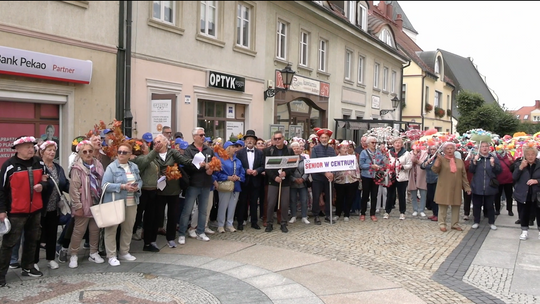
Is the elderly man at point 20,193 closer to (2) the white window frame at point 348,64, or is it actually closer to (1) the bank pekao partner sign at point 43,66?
(1) the bank pekao partner sign at point 43,66

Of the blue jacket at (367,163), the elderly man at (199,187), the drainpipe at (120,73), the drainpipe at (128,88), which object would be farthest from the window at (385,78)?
the elderly man at (199,187)

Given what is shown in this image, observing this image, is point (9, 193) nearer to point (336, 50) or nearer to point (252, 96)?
point (252, 96)

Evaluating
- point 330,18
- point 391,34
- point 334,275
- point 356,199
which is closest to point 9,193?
point 334,275

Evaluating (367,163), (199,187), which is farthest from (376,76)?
(199,187)

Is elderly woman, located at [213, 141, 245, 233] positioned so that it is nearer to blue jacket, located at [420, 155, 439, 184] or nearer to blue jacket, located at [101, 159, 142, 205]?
blue jacket, located at [101, 159, 142, 205]

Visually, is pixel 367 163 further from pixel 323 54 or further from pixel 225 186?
pixel 323 54

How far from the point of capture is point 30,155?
562 cm

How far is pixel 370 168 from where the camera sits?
990 centimetres

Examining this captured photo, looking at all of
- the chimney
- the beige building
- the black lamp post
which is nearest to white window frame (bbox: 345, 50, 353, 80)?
the black lamp post

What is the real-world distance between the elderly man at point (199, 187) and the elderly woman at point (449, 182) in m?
4.40

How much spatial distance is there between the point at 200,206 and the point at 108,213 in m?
2.08

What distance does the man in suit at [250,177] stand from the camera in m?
8.78

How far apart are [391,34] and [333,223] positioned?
71.8 ft

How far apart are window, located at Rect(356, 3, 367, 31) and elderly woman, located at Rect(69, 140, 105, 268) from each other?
19.8 metres
